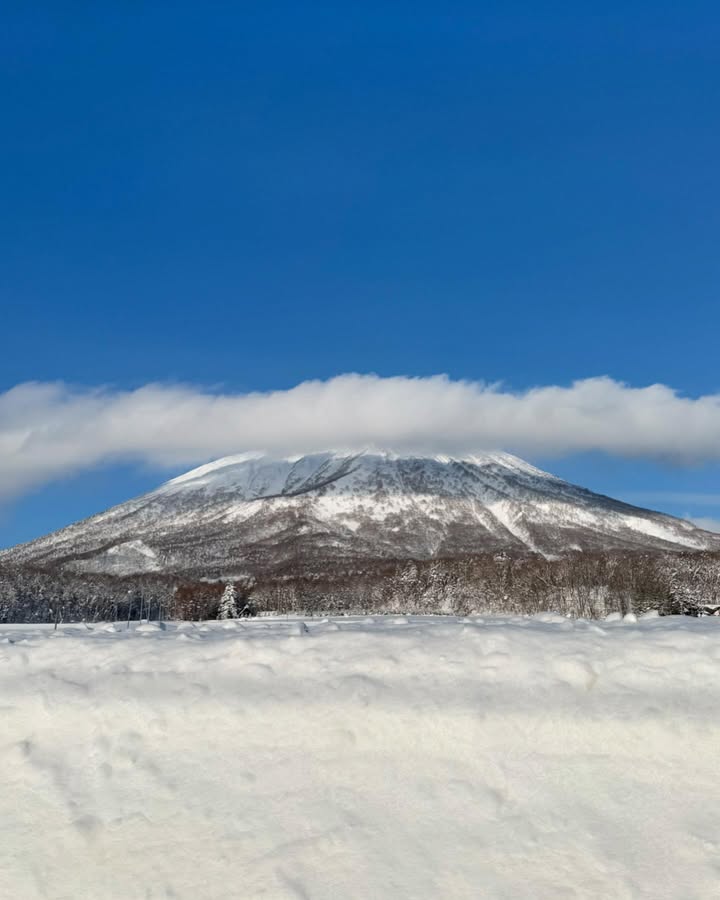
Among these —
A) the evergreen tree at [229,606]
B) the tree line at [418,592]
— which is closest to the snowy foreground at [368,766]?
the tree line at [418,592]

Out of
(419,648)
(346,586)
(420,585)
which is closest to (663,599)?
(419,648)

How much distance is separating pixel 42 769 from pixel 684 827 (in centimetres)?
705

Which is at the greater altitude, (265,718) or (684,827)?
(265,718)

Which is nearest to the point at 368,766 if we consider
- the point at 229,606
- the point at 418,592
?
the point at 229,606

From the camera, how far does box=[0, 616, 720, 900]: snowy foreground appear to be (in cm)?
698

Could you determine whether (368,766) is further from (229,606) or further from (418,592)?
(418,592)

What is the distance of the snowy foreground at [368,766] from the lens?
698 centimetres

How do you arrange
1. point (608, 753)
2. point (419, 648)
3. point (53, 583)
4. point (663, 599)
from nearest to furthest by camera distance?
point (608, 753)
point (419, 648)
point (663, 599)
point (53, 583)

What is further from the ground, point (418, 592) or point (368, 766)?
point (368, 766)

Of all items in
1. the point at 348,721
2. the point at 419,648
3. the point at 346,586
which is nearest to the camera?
the point at 348,721

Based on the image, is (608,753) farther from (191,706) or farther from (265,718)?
(191,706)

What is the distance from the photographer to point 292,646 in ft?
32.7

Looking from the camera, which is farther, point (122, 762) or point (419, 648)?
point (419, 648)

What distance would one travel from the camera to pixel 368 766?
816 cm
